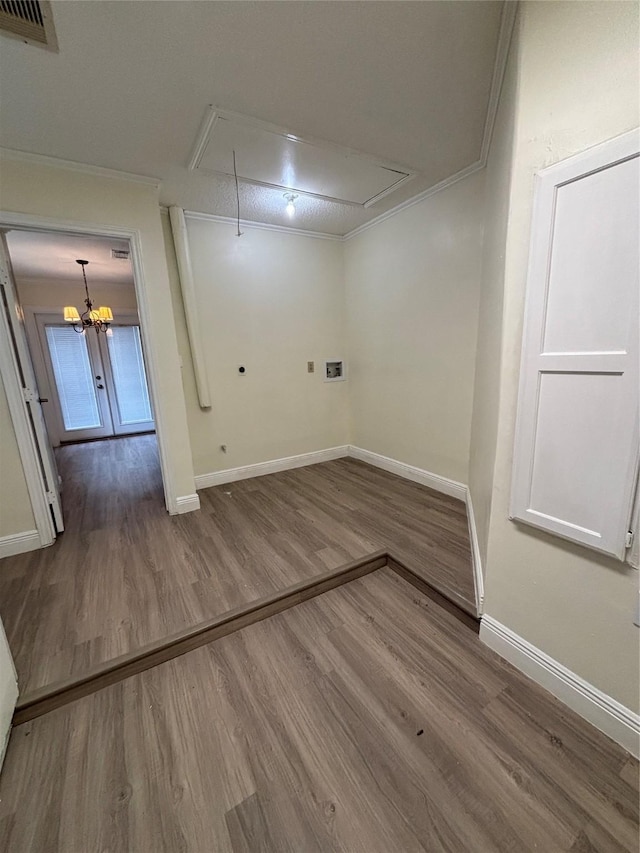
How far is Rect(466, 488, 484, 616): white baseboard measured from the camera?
→ 64.3 inches

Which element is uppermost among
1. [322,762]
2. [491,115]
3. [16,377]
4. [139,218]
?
[491,115]

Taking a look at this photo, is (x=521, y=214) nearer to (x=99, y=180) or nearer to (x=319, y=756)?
(x=319, y=756)

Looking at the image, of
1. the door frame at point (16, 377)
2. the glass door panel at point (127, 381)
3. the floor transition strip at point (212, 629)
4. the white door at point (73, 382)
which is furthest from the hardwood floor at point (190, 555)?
the glass door panel at point (127, 381)

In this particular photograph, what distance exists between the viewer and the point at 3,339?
7.23ft

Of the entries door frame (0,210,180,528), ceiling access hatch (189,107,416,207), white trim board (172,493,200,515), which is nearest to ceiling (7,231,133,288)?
door frame (0,210,180,528)

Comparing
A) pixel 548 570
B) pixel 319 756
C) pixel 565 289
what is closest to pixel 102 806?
pixel 319 756

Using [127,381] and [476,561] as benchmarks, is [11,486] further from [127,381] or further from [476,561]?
[127,381]

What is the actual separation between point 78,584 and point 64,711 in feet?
2.80

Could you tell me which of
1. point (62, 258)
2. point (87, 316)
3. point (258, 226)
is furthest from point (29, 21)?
point (87, 316)

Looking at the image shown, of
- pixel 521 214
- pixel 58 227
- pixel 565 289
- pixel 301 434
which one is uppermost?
pixel 58 227

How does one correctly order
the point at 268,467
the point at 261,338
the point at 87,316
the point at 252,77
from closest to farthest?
the point at 252,77
the point at 261,338
the point at 268,467
the point at 87,316

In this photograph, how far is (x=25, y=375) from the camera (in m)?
2.37

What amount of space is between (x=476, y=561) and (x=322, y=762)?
1283 millimetres

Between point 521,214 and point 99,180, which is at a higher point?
point 99,180
